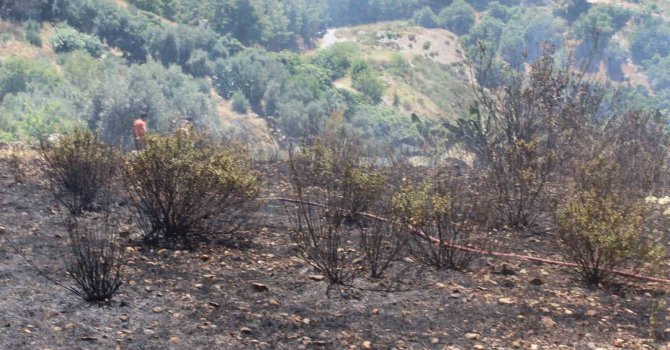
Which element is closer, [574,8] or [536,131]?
[536,131]

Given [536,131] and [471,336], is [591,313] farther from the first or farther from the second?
[536,131]

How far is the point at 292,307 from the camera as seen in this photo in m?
4.83

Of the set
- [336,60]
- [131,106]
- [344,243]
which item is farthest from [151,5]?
[344,243]

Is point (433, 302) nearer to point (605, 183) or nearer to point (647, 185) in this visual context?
point (605, 183)

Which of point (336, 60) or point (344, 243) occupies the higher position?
point (344, 243)

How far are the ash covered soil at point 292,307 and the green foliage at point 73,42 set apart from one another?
3458 centimetres

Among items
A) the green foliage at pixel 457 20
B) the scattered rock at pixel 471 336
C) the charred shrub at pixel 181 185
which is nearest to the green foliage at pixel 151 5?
the green foliage at pixel 457 20

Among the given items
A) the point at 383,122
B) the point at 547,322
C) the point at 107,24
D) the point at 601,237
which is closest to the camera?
the point at 547,322

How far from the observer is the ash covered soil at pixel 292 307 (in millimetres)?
4234

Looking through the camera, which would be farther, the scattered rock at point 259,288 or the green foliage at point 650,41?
the green foliage at point 650,41

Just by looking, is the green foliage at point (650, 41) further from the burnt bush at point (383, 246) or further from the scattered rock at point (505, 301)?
the scattered rock at point (505, 301)

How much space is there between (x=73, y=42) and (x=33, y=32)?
6.18 ft

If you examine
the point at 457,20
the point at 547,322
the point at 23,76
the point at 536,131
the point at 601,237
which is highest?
the point at 457,20

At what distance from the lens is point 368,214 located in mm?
7375
